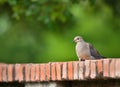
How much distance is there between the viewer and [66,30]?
19.7 meters

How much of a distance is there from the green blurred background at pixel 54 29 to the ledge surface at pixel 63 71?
8.41 m

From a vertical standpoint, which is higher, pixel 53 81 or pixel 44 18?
pixel 44 18

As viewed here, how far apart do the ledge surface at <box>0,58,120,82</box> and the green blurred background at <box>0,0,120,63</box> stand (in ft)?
27.6

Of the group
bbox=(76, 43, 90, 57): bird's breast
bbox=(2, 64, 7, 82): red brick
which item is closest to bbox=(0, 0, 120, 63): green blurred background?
bbox=(76, 43, 90, 57): bird's breast

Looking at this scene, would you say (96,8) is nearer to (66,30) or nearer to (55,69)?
(66,30)

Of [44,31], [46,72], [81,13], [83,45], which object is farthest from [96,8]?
[46,72]

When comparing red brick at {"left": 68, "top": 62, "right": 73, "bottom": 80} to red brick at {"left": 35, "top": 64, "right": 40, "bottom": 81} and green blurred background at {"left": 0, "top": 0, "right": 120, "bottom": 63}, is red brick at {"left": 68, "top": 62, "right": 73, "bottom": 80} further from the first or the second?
green blurred background at {"left": 0, "top": 0, "right": 120, "bottom": 63}

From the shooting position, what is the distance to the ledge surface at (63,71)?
6.93 m

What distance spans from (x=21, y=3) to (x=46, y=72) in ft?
29.7

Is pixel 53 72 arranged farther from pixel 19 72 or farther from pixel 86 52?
pixel 86 52

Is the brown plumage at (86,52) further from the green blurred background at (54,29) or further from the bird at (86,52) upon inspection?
the green blurred background at (54,29)

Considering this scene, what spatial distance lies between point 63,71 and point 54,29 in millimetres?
10975

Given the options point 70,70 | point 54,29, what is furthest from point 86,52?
point 54,29

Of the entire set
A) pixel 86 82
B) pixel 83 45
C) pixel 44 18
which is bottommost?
pixel 86 82
